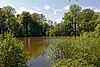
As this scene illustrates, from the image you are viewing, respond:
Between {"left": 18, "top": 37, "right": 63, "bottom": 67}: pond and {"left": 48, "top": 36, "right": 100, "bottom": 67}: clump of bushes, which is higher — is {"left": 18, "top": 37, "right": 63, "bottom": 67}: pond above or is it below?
below

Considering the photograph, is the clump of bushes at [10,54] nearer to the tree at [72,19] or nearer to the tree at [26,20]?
the tree at [72,19]

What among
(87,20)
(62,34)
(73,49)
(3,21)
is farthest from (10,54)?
(87,20)

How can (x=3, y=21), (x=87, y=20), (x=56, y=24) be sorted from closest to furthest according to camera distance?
(x=3, y=21) < (x=87, y=20) < (x=56, y=24)

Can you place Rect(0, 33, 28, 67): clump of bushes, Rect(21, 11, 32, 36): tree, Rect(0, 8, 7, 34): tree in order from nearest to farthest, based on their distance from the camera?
1. Rect(0, 33, 28, 67): clump of bushes
2. Rect(0, 8, 7, 34): tree
3. Rect(21, 11, 32, 36): tree

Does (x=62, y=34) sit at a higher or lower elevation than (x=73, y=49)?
higher

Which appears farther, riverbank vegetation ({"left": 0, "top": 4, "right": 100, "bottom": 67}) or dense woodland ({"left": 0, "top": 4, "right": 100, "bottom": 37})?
dense woodland ({"left": 0, "top": 4, "right": 100, "bottom": 37})

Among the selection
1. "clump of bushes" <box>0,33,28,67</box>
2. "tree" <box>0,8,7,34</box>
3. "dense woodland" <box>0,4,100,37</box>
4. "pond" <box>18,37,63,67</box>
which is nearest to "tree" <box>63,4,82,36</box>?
"dense woodland" <box>0,4,100,37</box>

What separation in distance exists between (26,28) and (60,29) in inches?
360

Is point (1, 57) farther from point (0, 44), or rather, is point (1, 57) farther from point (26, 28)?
point (26, 28)

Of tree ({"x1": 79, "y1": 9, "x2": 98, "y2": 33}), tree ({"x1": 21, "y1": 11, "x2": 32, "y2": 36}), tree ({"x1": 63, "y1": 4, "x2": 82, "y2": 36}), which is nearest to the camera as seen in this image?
tree ({"x1": 79, "y1": 9, "x2": 98, "y2": 33})

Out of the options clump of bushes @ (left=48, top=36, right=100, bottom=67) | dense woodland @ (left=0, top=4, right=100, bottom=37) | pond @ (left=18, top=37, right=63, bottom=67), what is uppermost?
dense woodland @ (left=0, top=4, right=100, bottom=37)

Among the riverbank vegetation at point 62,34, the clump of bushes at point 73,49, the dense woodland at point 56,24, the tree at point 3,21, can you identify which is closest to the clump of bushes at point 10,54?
the riverbank vegetation at point 62,34

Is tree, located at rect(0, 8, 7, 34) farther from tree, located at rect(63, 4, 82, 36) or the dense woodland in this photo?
tree, located at rect(63, 4, 82, 36)

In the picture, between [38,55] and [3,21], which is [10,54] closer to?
[38,55]
